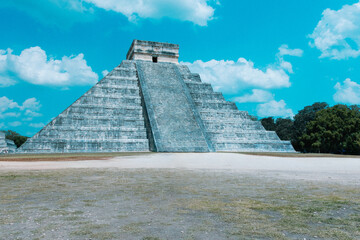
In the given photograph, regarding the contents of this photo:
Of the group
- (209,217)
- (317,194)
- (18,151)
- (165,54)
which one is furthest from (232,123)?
(209,217)

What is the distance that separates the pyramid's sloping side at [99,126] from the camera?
67.7 feet

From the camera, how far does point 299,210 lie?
439 centimetres

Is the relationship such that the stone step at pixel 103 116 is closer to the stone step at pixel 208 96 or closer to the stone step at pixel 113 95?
the stone step at pixel 113 95

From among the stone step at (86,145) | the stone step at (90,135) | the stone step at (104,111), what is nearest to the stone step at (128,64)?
the stone step at (104,111)

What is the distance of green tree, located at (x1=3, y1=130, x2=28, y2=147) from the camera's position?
61875 mm

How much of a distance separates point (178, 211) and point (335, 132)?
31225mm

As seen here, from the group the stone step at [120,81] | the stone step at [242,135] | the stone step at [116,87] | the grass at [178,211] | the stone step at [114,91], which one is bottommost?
the grass at [178,211]

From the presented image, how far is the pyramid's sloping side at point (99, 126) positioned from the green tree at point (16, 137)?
145 feet

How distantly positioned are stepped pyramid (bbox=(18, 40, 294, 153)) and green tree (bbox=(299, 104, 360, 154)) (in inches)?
364

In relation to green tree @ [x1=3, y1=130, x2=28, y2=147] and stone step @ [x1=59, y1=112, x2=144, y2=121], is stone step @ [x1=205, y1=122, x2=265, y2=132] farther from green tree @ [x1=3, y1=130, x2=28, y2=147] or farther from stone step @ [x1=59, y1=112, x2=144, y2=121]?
green tree @ [x1=3, y1=130, x2=28, y2=147]

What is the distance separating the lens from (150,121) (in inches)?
899

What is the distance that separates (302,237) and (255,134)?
22401 mm

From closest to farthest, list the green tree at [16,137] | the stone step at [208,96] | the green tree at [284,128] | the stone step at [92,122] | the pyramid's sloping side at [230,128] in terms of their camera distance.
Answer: the stone step at [92,122]
the pyramid's sloping side at [230,128]
the stone step at [208,96]
the green tree at [284,128]
the green tree at [16,137]

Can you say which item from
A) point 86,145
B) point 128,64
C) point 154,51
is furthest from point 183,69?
point 86,145
